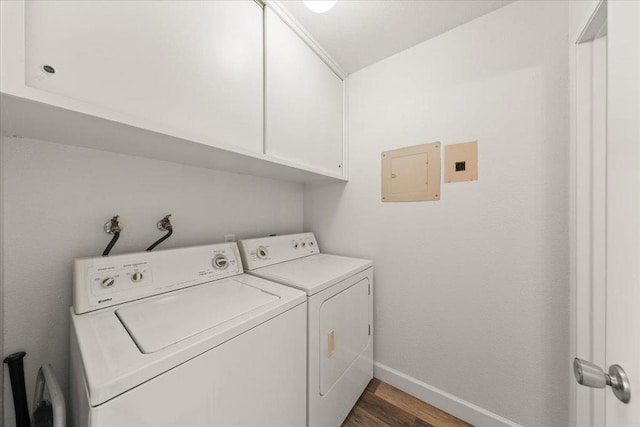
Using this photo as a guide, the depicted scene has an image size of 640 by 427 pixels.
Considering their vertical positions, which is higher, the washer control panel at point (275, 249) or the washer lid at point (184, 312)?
the washer control panel at point (275, 249)

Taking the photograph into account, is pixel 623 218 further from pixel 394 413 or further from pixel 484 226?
pixel 394 413

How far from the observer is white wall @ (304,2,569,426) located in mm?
1124

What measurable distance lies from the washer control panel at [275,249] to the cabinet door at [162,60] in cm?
62

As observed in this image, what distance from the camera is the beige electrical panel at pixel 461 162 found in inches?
52.1

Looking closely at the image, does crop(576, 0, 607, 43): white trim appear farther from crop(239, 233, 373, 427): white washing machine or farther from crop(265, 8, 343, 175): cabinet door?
crop(239, 233, 373, 427): white washing machine

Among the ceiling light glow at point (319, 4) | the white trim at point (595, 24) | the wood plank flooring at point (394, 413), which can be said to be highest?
the ceiling light glow at point (319, 4)

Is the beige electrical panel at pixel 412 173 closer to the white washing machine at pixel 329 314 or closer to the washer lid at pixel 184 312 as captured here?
the white washing machine at pixel 329 314

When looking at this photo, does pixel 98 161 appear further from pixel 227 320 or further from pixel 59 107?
pixel 227 320

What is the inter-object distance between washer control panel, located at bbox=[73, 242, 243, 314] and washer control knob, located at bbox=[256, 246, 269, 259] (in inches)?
7.5

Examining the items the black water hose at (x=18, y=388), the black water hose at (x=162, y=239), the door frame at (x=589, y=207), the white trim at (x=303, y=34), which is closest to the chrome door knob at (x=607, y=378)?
the door frame at (x=589, y=207)

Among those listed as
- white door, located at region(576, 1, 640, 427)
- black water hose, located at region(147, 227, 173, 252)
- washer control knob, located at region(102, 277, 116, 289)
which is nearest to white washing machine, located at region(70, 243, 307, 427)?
washer control knob, located at region(102, 277, 116, 289)

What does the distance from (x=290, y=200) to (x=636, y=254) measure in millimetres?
1829

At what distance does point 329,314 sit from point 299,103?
127 centimetres

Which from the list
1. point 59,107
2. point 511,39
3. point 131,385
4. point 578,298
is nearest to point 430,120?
point 511,39
